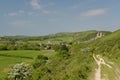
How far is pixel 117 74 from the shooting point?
1256 inches

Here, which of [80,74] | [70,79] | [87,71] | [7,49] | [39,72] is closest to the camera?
[70,79]

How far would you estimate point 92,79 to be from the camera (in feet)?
96.1

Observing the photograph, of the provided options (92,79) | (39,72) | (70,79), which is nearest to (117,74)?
(92,79)

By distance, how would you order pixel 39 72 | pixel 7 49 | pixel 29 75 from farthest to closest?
pixel 7 49 < pixel 29 75 < pixel 39 72

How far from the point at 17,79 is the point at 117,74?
19439mm

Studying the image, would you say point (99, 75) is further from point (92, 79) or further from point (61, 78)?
point (61, 78)

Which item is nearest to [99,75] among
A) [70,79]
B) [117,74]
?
[117,74]

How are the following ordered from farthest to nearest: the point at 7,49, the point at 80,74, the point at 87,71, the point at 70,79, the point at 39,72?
the point at 7,49
the point at 39,72
the point at 87,71
the point at 80,74
the point at 70,79

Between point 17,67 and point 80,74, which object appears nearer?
point 80,74

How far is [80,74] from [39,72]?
13.3m

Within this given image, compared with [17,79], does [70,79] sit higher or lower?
higher

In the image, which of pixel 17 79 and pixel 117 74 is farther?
pixel 17 79

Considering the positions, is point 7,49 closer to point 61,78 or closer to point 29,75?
point 29,75

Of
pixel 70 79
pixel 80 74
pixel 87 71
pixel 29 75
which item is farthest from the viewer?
pixel 29 75
